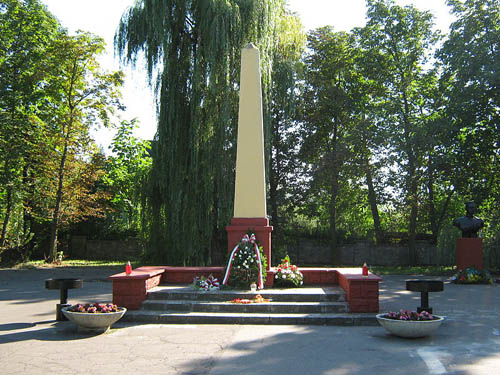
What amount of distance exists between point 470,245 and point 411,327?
10.2 meters

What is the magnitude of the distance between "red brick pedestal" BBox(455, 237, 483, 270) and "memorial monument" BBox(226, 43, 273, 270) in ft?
28.2

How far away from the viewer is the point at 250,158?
1043cm

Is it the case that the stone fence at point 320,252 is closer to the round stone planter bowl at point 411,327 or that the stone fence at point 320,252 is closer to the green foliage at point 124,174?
the green foliage at point 124,174

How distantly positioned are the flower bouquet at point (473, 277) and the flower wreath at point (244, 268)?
829 cm

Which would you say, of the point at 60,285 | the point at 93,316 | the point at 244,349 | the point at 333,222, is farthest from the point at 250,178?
the point at 333,222

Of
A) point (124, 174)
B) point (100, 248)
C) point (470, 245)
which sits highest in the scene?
point (124, 174)

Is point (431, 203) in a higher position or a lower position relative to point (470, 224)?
higher

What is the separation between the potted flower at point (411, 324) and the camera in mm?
6652

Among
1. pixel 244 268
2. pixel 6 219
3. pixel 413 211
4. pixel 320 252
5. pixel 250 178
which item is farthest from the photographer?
pixel 320 252

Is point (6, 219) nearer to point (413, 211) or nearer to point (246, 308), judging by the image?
point (246, 308)

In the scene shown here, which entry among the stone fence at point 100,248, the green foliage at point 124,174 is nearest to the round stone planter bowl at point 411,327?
the green foliage at point 124,174

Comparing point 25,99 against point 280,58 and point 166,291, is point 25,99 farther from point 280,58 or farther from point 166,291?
point 166,291

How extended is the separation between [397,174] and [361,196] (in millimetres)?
2816

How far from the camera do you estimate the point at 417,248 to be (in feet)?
78.4
